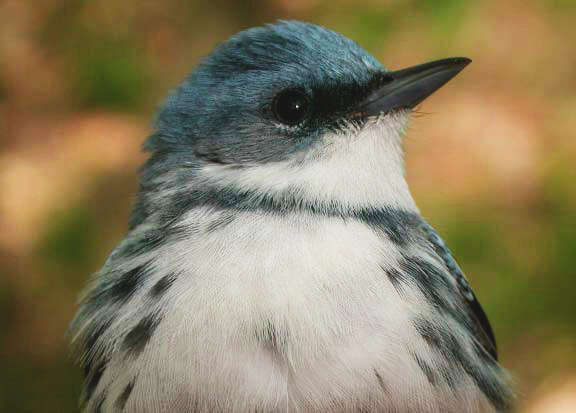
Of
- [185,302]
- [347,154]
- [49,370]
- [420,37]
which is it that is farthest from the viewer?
[420,37]

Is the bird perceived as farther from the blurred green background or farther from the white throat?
the blurred green background

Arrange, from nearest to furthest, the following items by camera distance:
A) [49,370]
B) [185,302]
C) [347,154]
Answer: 1. [185,302]
2. [347,154]
3. [49,370]

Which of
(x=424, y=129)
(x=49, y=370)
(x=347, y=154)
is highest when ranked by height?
(x=347, y=154)

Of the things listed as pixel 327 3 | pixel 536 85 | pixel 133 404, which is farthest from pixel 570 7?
pixel 133 404

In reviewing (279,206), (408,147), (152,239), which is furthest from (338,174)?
(408,147)

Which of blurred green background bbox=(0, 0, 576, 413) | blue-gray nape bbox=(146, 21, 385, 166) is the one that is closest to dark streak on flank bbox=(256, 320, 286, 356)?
blue-gray nape bbox=(146, 21, 385, 166)

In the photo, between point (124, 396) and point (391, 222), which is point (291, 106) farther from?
point (124, 396)

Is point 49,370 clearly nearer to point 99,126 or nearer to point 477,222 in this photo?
point 99,126

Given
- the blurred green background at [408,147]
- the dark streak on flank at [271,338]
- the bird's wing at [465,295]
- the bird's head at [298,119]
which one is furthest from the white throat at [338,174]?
the blurred green background at [408,147]
